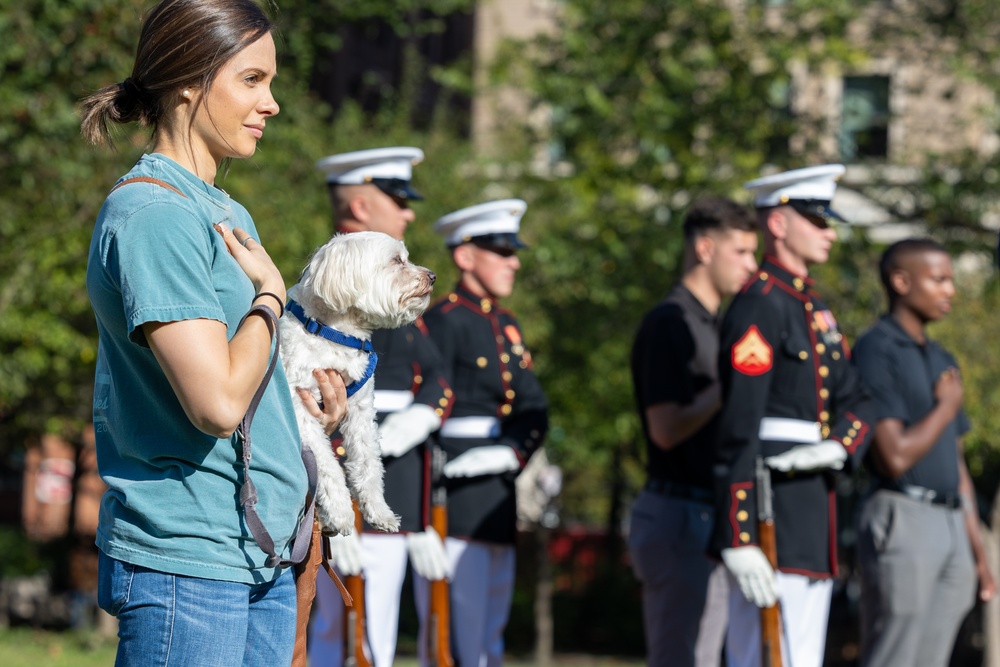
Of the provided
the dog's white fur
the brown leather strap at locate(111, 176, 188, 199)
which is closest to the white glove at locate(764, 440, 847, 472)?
the dog's white fur

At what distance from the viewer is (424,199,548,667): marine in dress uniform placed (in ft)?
20.5

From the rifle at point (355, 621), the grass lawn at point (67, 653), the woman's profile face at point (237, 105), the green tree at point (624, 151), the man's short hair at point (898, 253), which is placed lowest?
the grass lawn at point (67, 653)

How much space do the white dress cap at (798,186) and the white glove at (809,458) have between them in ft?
3.71

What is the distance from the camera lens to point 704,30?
12461 millimetres

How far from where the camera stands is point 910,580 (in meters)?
5.91

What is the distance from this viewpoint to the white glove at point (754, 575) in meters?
4.96

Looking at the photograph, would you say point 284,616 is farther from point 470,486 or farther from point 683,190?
point 683,190

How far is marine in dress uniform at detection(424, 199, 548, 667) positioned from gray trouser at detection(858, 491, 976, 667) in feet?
5.45

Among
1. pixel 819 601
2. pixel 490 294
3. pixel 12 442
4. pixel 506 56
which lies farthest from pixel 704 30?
pixel 12 442

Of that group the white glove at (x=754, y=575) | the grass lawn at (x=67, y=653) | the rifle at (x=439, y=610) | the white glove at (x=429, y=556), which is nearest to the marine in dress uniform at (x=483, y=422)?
the rifle at (x=439, y=610)

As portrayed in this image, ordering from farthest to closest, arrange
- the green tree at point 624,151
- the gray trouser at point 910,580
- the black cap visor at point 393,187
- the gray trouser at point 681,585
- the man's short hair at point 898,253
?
1. the green tree at point 624,151
2. the man's short hair at point 898,253
3. the black cap visor at point 393,187
4. the gray trouser at point 910,580
5. the gray trouser at point 681,585

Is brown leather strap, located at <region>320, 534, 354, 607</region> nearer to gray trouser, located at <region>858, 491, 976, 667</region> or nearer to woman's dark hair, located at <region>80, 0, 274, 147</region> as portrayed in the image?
woman's dark hair, located at <region>80, 0, 274, 147</region>

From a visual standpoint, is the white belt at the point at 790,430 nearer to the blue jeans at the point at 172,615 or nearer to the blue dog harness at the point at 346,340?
the blue dog harness at the point at 346,340

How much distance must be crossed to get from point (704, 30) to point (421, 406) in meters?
7.61
